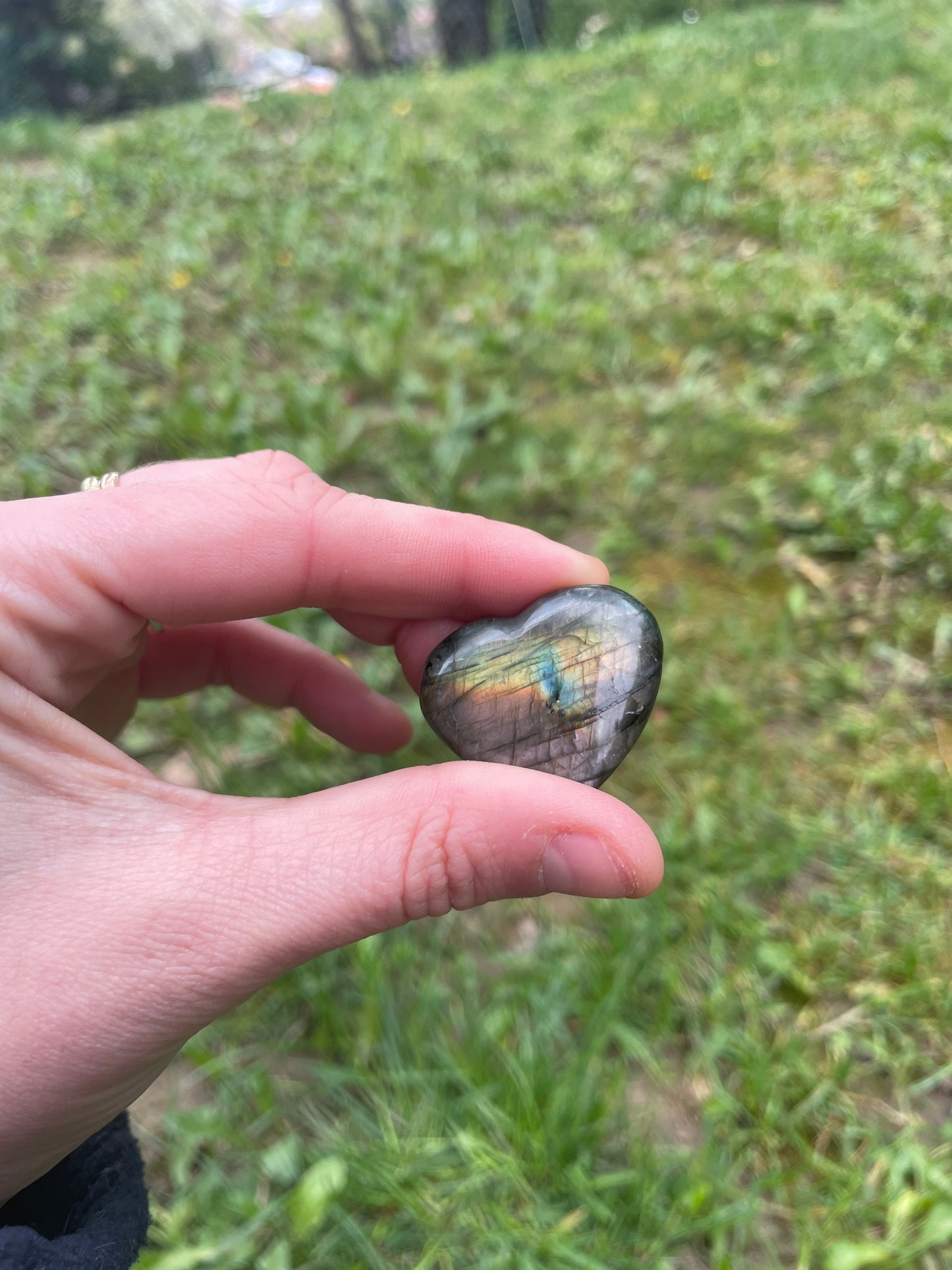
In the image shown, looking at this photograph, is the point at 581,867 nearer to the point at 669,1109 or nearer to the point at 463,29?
the point at 669,1109

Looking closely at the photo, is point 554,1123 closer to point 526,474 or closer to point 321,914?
point 321,914

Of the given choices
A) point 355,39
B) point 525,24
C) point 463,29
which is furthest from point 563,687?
point 355,39

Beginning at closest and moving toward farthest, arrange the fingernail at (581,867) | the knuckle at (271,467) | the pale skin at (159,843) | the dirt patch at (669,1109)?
the pale skin at (159,843) < the fingernail at (581,867) < the knuckle at (271,467) < the dirt patch at (669,1109)

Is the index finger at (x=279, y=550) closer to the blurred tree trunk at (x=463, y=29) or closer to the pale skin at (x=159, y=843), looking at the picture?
the pale skin at (x=159, y=843)

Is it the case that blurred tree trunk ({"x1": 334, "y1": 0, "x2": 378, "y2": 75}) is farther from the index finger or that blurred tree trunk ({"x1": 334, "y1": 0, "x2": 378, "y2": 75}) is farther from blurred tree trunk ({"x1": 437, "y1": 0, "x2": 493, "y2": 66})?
the index finger

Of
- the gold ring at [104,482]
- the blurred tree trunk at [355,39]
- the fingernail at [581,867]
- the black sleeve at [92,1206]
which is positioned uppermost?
the blurred tree trunk at [355,39]

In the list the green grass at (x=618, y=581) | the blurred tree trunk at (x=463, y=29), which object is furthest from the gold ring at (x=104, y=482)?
the blurred tree trunk at (x=463, y=29)

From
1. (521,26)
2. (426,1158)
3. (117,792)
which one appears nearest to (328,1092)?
(426,1158)

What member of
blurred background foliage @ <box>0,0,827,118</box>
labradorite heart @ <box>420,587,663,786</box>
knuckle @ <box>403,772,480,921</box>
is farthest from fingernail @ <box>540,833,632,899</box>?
blurred background foliage @ <box>0,0,827,118</box>

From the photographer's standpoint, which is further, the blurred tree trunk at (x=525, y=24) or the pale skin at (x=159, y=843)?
the blurred tree trunk at (x=525, y=24)
